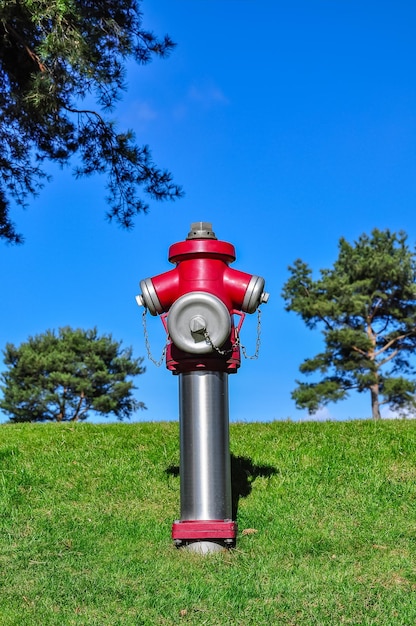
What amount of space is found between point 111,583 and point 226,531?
0.90 meters

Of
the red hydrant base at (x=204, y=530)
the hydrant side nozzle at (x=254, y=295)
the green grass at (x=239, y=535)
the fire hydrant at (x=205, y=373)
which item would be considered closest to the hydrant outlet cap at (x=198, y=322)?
the fire hydrant at (x=205, y=373)

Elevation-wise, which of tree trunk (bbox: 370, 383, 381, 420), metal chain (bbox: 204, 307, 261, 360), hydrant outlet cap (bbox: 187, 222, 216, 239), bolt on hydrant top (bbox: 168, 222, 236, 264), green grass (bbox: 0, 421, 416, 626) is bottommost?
green grass (bbox: 0, 421, 416, 626)

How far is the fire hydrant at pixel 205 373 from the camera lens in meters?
5.14

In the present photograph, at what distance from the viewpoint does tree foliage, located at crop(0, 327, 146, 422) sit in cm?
2631

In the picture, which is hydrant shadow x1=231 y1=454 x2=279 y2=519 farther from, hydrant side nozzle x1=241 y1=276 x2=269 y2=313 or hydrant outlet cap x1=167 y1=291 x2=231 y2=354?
hydrant side nozzle x1=241 y1=276 x2=269 y2=313

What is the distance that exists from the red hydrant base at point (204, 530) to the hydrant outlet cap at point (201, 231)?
212cm

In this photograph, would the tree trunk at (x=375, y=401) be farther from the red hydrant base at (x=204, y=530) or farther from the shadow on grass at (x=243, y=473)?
the red hydrant base at (x=204, y=530)

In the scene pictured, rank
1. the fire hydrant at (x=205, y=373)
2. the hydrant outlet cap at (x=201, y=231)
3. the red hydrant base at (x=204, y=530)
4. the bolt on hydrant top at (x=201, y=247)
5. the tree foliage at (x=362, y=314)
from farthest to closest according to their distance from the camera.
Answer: the tree foliage at (x=362, y=314) → the hydrant outlet cap at (x=201, y=231) → the bolt on hydrant top at (x=201, y=247) → the fire hydrant at (x=205, y=373) → the red hydrant base at (x=204, y=530)

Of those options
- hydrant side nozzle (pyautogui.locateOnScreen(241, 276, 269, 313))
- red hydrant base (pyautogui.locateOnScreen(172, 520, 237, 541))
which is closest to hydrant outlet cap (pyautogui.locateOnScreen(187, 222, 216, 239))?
hydrant side nozzle (pyautogui.locateOnScreen(241, 276, 269, 313))

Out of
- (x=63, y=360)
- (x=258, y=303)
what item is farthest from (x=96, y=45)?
(x=63, y=360)

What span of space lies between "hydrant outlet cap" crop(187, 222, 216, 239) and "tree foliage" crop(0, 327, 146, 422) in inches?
829

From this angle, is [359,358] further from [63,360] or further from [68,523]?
[68,523]

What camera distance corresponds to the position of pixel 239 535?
5.36m

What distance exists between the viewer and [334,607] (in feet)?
13.6
